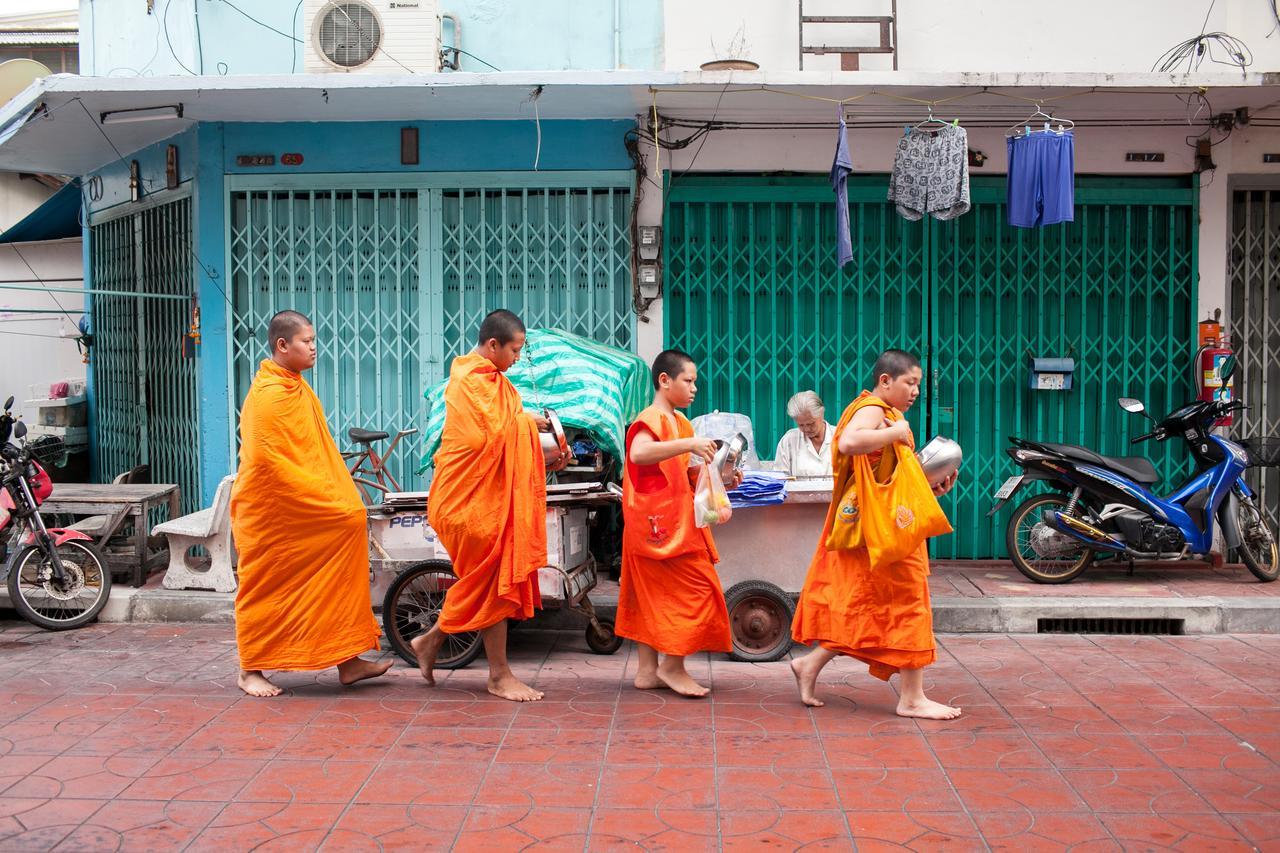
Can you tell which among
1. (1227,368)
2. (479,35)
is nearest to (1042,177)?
(1227,368)

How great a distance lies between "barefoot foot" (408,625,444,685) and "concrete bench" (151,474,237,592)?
2293 millimetres

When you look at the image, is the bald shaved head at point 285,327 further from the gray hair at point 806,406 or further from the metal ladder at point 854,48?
the metal ladder at point 854,48

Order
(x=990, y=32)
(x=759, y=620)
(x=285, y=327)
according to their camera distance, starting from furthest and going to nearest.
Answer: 1. (x=990, y=32)
2. (x=759, y=620)
3. (x=285, y=327)

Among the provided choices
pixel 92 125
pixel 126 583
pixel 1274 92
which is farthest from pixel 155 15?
pixel 1274 92

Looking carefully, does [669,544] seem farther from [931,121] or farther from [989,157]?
[989,157]

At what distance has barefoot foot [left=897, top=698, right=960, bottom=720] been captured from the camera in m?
Result: 5.28

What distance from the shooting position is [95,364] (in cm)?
1078

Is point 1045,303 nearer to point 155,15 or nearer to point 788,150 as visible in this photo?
point 788,150

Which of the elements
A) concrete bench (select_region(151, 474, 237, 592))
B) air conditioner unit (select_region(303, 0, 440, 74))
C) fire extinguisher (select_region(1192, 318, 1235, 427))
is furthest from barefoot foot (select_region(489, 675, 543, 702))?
fire extinguisher (select_region(1192, 318, 1235, 427))

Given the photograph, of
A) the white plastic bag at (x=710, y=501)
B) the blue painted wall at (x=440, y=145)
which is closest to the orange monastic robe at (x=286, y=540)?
the white plastic bag at (x=710, y=501)

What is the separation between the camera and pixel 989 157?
852cm

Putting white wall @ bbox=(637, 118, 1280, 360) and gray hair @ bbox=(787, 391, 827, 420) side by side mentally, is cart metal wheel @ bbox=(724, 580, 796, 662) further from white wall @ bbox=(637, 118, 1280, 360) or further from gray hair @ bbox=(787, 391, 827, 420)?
white wall @ bbox=(637, 118, 1280, 360)

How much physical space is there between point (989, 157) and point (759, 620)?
4005 mm

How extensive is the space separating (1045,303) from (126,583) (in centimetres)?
648
